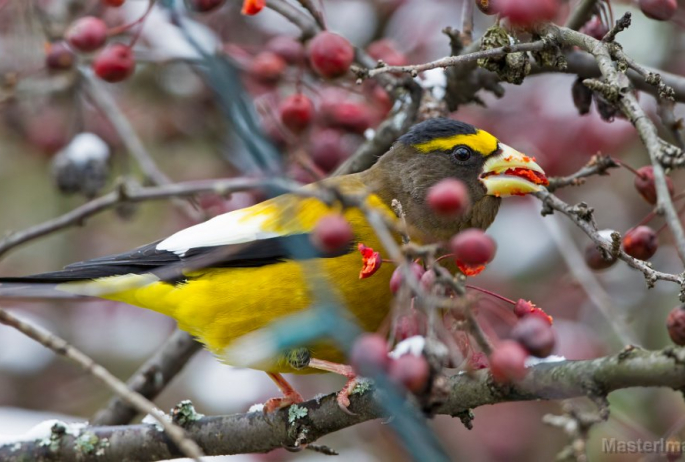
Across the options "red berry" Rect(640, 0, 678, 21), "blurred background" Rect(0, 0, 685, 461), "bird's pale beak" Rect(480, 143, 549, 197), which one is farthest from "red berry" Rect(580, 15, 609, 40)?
"blurred background" Rect(0, 0, 685, 461)

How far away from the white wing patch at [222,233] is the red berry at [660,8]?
60.1 inches

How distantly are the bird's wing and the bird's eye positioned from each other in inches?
23.6

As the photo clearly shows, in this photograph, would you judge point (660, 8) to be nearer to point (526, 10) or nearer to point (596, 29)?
point (596, 29)

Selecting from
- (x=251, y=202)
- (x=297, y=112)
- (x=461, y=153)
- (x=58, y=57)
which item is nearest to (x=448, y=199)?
(x=461, y=153)

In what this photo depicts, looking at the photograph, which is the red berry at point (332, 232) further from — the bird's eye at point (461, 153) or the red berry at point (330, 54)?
the bird's eye at point (461, 153)

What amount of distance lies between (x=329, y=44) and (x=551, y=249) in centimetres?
325

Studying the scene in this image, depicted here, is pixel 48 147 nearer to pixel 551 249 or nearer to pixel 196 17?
pixel 196 17

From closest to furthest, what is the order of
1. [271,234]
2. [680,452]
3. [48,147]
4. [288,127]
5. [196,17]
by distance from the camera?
[680,452] < [271,234] < [288,127] < [196,17] < [48,147]

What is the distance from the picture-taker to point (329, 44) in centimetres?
310

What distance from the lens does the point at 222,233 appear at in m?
3.54

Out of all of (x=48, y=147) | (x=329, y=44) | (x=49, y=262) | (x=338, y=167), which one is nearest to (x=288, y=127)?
(x=338, y=167)

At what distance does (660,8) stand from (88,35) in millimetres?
2212

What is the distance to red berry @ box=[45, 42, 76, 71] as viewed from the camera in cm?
412

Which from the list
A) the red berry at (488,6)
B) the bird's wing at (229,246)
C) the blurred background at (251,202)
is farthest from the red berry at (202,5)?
the blurred background at (251,202)
